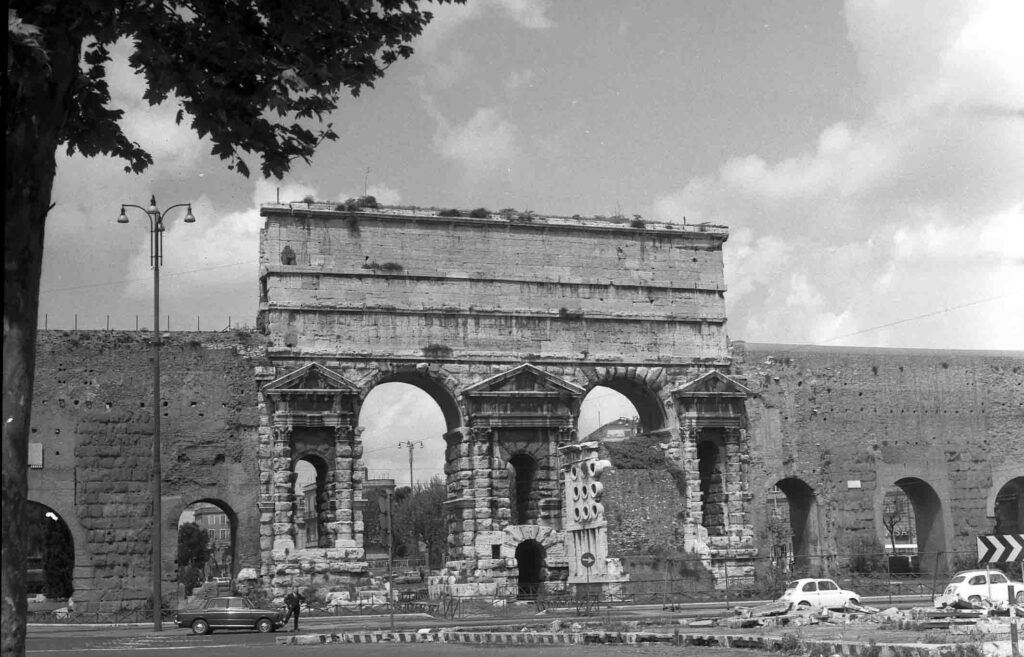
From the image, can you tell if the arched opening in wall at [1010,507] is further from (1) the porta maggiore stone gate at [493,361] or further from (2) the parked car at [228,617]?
(2) the parked car at [228,617]

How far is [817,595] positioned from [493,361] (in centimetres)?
1478

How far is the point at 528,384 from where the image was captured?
41812mm

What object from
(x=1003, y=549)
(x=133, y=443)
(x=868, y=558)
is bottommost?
(x=868, y=558)

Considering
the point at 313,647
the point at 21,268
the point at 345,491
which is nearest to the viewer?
the point at 21,268

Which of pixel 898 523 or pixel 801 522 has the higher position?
pixel 801 522

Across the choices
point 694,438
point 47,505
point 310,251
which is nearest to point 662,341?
point 694,438

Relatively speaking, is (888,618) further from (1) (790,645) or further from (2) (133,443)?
(2) (133,443)

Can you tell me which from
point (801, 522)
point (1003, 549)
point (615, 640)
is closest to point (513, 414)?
point (801, 522)

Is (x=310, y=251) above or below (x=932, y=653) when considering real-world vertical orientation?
above

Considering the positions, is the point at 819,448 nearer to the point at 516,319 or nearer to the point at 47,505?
the point at 516,319

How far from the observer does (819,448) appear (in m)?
44.9

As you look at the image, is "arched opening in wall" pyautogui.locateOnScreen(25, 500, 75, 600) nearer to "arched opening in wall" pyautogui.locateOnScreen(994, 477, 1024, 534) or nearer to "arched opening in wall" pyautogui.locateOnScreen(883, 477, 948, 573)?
"arched opening in wall" pyautogui.locateOnScreen(883, 477, 948, 573)

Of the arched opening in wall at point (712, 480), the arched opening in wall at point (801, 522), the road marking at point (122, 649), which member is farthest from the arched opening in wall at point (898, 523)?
the road marking at point (122, 649)

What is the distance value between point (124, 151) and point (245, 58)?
1.48 meters
